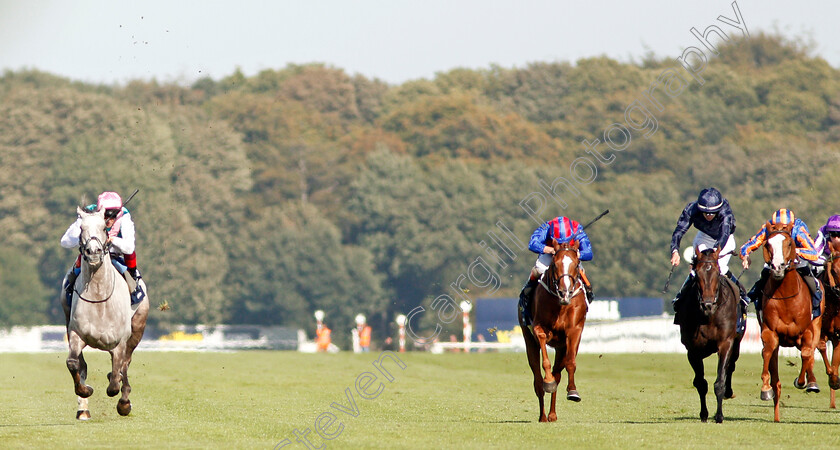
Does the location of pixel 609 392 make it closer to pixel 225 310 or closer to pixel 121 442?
pixel 121 442

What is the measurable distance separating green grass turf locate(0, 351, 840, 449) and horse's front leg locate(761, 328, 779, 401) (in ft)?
1.27

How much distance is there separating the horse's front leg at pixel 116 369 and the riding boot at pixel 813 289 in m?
8.75

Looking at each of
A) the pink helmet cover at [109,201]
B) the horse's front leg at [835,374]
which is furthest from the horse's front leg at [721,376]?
the pink helmet cover at [109,201]

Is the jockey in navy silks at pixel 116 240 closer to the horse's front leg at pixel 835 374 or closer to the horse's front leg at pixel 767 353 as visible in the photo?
the horse's front leg at pixel 767 353

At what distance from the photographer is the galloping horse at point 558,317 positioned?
53.9 feet

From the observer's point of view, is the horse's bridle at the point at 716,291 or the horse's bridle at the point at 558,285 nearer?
the horse's bridle at the point at 558,285

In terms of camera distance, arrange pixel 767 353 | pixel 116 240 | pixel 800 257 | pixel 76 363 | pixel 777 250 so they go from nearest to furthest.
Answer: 1. pixel 76 363
2. pixel 116 240
3. pixel 777 250
4. pixel 767 353
5. pixel 800 257

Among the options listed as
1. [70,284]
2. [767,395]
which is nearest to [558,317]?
[767,395]

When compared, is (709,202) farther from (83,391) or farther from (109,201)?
(83,391)

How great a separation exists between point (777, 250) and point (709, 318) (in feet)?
4.19

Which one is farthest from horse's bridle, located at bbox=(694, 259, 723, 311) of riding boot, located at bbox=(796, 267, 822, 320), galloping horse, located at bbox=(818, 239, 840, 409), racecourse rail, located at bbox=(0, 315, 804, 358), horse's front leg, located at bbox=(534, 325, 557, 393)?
racecourse rail, located at bbox=(0, 315, 804, 358)

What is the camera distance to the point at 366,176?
88.4m

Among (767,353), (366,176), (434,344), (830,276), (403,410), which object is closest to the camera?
(767,353)

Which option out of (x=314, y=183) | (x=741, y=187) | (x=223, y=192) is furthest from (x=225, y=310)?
(x=741, y=187)
